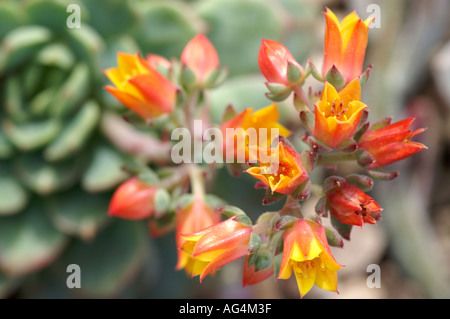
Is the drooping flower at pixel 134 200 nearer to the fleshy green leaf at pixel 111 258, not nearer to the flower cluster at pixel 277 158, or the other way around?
the flower cluster at pixel 277 158

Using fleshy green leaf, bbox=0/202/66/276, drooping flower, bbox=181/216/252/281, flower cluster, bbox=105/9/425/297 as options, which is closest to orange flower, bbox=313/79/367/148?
flower cluster, bbox=105/9/425/297

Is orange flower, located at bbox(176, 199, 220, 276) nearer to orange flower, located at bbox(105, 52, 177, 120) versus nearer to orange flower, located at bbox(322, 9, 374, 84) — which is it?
orange flower, located at bbox(105, 52, 177, 120)

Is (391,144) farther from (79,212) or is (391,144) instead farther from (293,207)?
(79,212)

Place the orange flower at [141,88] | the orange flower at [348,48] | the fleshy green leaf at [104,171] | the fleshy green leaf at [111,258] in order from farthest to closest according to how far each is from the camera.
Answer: the fleshy green leaf at [111,258]
the fleshy green leaf at [104,171]
the orange flower at [141,88]
the orange flower at [348,48]

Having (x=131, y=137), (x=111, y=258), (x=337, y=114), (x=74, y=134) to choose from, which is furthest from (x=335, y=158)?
(x=111, y=258)

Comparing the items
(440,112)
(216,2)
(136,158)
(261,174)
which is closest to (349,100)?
(261,174)

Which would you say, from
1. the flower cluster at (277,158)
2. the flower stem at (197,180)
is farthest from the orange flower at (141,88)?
the flower stem at (197,180)
